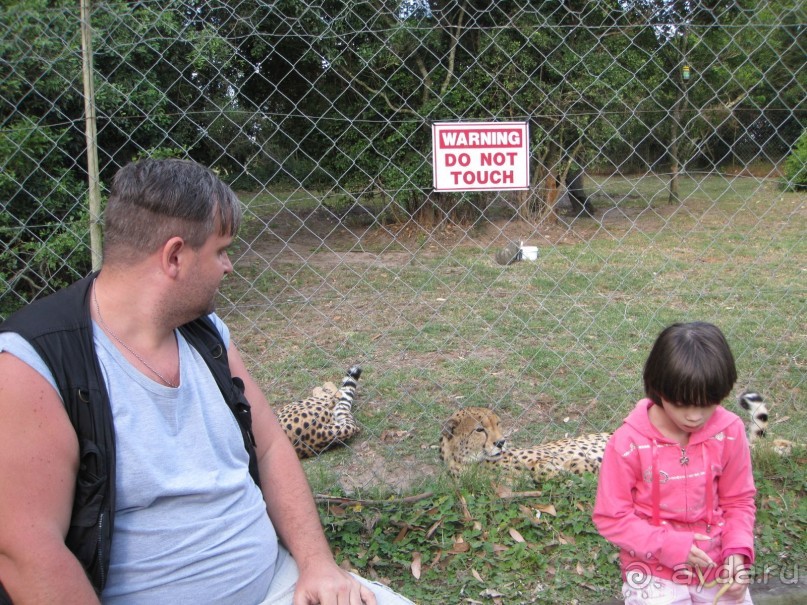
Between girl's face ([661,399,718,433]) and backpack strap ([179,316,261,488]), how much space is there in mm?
1148

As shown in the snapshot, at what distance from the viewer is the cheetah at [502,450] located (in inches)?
138

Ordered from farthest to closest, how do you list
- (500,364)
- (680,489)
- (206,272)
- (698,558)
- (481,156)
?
(500,364)
(481,156)
(680,489)
(698,558)
(206,272)

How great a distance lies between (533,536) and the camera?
2.94 metres

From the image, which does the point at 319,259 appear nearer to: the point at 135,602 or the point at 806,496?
the point at 806,496

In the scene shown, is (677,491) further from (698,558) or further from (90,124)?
(90,124)

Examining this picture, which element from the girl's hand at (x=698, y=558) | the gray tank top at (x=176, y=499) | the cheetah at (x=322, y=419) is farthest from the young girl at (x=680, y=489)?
the cheetah at (x=322, y=419)

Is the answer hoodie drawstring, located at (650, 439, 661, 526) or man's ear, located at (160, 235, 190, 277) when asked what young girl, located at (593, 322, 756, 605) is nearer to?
hoodie drawstring, located at (650, 439, 661, 526)

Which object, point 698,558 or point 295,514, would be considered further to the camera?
point 295,514

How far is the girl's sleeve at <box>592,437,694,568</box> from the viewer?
199 cm

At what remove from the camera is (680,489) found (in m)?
2.07

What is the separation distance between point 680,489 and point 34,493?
1621 mm

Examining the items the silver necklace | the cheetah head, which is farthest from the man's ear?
the cheetah head

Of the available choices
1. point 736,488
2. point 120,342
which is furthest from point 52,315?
point 736,488

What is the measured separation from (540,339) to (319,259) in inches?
145
